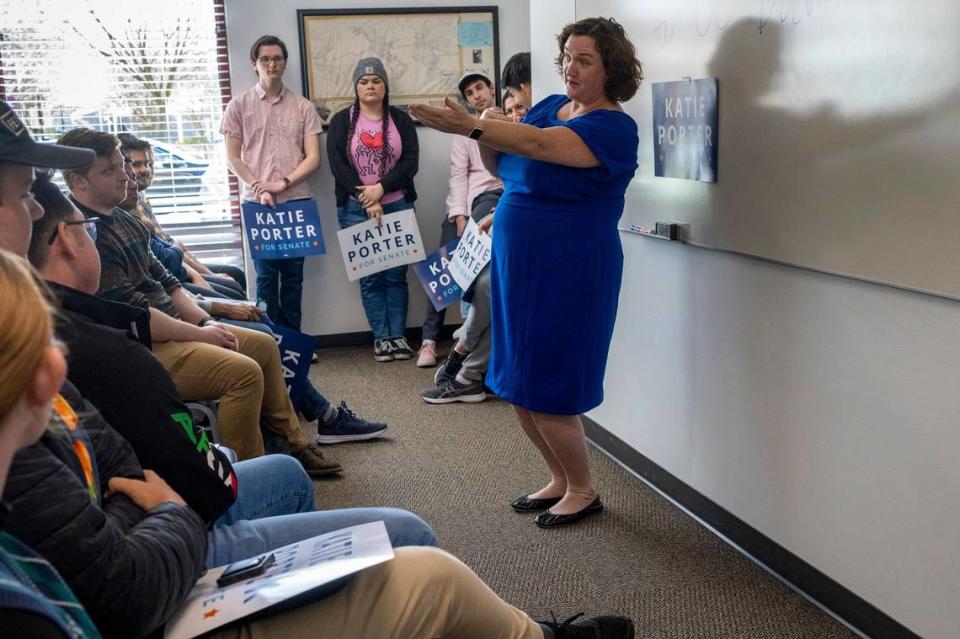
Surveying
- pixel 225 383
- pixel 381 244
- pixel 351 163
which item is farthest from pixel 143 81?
pixel 225 383

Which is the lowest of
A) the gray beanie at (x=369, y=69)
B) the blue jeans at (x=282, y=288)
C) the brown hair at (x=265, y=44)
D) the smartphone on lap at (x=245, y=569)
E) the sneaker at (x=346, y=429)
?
the sneaker at (x=346, y=429)

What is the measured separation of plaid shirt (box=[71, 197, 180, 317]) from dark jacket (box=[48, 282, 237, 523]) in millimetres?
1002

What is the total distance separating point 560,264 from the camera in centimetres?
290

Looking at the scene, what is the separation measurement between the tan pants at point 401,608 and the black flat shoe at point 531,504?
163 cm

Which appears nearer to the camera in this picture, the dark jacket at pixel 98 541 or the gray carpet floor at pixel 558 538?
the dark jacket at pixel 98 541

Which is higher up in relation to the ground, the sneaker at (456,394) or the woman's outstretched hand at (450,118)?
the woman's outstretched hand at (450,118)

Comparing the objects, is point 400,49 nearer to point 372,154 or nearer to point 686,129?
point 372,154

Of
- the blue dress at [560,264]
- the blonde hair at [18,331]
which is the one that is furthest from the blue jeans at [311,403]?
the blonde hair at [18,331]

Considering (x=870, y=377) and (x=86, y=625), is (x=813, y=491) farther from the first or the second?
(x=86, y=625)

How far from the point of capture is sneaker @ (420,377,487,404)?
15.3 feet

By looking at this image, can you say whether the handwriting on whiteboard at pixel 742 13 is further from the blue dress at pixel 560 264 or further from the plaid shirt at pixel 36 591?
the plaid shirt at pixel 36 591

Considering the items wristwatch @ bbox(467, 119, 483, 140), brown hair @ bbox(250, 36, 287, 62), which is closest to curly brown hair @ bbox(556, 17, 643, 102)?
wristwatch @ bbox(467, 119, 483, 140)

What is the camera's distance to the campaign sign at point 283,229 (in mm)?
5465

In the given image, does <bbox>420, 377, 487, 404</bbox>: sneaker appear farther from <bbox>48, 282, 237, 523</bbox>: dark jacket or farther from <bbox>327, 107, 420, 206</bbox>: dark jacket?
<bbox>48, 282, 237, 523</bbox>: dark jacket
